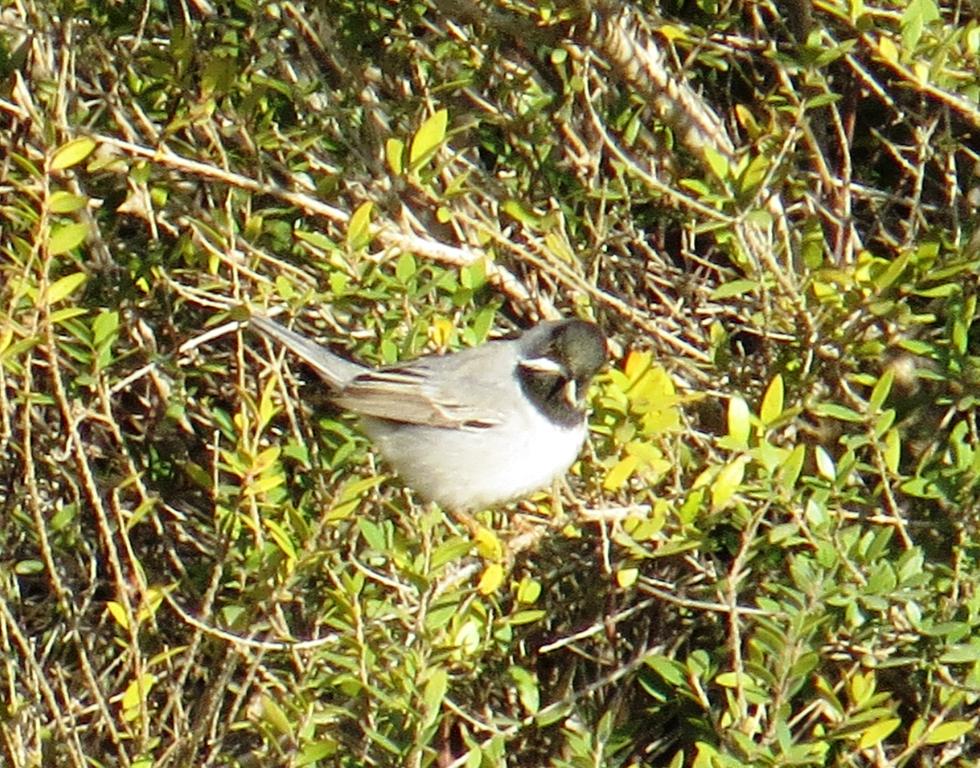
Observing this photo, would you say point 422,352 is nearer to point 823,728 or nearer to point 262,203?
point 262,203

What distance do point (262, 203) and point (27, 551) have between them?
1.26m

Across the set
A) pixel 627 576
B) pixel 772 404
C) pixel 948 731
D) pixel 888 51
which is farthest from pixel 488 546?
pixel 888 51

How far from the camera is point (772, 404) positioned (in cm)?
350

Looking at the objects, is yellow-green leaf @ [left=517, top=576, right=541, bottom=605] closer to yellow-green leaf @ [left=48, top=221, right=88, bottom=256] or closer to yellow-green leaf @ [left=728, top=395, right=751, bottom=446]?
yellow-green leaf @ [left=728, top=395, right=751, bottom=446]

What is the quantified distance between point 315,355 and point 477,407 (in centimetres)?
53

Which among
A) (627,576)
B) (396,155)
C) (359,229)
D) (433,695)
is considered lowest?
(627,576)

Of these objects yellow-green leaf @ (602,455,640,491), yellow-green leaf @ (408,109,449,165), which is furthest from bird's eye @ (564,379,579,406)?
yellow-green leaf @ (408,109,449,165)

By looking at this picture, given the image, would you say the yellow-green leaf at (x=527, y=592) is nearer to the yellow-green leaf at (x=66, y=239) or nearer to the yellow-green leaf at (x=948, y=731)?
the yellow-green leaf at (x=948, y=731)

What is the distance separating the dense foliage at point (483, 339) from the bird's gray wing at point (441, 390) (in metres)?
0.12

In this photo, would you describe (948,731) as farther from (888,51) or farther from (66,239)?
(66,239)

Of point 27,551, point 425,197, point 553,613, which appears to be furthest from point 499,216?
point 27,551

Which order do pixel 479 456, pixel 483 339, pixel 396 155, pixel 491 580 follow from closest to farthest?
pixel 491 580 → pixel 396 155 → pixel 483 339 → pixel 479 456

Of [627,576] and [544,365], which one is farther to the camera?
[544,365]

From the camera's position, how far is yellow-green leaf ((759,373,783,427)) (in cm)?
348
